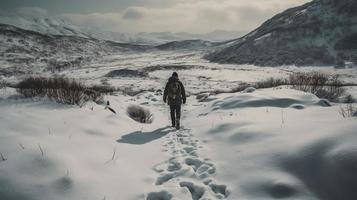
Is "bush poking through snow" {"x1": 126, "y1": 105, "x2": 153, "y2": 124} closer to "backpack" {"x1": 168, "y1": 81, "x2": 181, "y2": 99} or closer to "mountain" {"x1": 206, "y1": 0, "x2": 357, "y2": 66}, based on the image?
"backpack" {"x1": 168, "y1": 81, "x2": 181, "y2": 99}

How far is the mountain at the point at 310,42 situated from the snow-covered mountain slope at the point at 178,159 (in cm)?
5352

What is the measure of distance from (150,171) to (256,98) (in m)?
6.01

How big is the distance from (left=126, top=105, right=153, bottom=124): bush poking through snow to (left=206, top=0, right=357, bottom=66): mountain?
5027cm

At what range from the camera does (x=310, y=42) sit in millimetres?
61531

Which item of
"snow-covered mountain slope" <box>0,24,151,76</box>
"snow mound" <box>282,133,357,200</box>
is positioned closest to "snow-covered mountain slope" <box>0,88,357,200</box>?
"snow mound" <box>282,133,357,200</box>

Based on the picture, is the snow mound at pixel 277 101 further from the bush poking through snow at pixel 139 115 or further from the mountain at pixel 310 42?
the mountain at pixel 310 42

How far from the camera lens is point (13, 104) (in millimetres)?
7250

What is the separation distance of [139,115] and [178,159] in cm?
524

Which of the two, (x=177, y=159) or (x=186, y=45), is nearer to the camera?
(x=177, y=159)

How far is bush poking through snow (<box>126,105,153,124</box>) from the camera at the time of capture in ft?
31.7

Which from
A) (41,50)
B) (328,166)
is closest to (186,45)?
(41,50)

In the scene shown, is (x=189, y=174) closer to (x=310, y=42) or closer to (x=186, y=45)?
(x=310, y=42)

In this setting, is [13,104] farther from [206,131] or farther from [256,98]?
[256,98]

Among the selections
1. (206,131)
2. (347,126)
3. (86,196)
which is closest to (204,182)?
(86,196)
